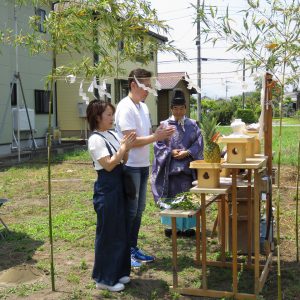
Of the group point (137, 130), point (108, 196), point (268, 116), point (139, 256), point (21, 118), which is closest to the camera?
point (108, 196)

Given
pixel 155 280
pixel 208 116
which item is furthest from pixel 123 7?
pixel 155 280

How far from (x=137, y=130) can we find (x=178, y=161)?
4.10 ft

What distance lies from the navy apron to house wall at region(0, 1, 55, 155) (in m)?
9.26

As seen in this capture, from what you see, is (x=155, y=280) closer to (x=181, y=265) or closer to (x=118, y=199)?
(x=181, y=265)

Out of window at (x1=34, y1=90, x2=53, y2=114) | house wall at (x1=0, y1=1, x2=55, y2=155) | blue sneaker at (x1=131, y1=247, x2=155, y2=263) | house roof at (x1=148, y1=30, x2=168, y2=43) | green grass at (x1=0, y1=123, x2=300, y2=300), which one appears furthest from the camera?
window at (x1=34, y1=90, x2=53, y2=114)

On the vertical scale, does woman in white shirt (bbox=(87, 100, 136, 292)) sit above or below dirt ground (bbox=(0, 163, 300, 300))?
above

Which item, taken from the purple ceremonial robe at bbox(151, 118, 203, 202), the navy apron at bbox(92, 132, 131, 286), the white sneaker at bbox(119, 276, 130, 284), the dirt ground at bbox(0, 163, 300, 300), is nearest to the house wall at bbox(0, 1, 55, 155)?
the dirt ground at bbox(0, 163, 300, 300)

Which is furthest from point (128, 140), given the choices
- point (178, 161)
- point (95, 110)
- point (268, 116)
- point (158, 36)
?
point (158, 36)

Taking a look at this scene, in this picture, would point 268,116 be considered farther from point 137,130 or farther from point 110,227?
point 110,227

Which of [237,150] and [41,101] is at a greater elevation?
[41,101]

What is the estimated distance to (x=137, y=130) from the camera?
4.12 meters

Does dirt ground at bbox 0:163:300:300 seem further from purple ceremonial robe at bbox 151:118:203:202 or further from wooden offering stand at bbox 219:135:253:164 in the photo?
wooden offering stand at bbox 219:135:253:164

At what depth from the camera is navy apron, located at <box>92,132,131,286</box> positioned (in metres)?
3.73

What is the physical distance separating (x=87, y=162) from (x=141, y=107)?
332 inches
